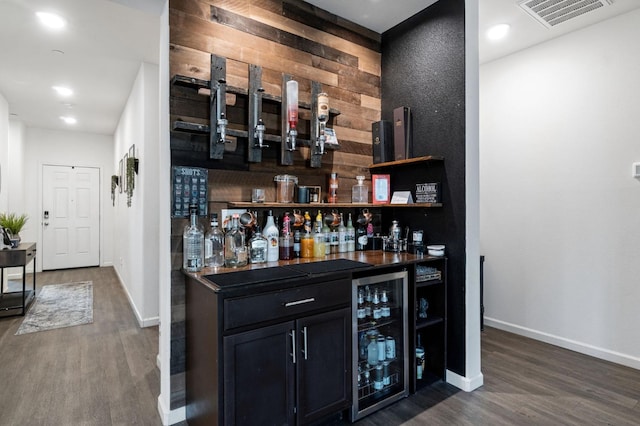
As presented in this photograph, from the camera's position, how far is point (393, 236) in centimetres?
274

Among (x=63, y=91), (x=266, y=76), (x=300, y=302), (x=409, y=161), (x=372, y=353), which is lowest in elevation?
(x=372, y=353)

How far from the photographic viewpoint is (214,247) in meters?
2.02

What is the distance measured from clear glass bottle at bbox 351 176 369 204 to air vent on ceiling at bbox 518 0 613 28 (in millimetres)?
1766

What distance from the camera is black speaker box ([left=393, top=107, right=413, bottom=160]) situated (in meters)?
2.71

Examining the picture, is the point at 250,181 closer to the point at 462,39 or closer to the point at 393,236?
the point at 393,236

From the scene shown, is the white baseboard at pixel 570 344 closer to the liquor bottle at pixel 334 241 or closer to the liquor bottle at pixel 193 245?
the liquor bottle at pixel 334 241

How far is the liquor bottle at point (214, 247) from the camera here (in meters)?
2.01

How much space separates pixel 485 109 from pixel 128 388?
13.4 feet

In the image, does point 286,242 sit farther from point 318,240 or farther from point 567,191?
point 567,191

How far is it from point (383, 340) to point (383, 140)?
5.05ft

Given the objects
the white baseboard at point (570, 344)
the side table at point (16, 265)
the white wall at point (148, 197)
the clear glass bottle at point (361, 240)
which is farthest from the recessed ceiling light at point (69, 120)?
the white baseboard at point (570, 344)

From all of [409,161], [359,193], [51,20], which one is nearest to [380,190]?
[359,193]

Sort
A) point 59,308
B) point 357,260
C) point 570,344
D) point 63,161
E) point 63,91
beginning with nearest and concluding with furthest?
point 357,260
point 570,344
point 59,308
point 63,91
point 63,161

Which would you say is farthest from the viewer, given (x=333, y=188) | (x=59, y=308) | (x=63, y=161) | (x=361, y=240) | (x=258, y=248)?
(x=63, y=161)
